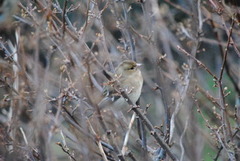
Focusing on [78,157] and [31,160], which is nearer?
[31,160]

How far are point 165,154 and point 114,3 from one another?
4.65 feet

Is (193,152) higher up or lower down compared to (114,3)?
lower down

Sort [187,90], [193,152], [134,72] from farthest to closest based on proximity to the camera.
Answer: [134,72] → [187,90] → [193,152]

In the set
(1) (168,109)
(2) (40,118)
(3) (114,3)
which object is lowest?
(1) (168,109)

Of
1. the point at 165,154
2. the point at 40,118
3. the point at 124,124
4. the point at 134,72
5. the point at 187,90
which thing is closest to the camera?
the point at 40,118

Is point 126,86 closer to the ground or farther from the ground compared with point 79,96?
closer to the ground

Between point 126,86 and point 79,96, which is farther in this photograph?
point 126,86

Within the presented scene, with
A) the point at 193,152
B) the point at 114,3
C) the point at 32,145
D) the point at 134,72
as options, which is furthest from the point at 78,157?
the point at 134,72

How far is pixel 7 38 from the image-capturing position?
15.0ft

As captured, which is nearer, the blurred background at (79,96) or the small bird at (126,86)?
the blurred background at (79,96)

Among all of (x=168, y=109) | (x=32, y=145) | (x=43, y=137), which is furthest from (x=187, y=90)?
(x=43, y=137)

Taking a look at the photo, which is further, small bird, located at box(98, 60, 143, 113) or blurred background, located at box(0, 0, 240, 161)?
small bird, located at box(98, 60, 143, 113)

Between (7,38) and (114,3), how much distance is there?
0.99m

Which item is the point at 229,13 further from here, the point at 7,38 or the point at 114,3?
the point at 7,38
